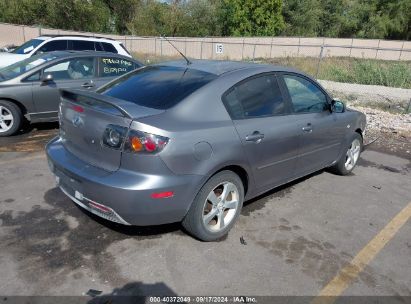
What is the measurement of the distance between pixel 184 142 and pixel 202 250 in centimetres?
108

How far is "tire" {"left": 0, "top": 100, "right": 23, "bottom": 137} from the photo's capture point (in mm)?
6707

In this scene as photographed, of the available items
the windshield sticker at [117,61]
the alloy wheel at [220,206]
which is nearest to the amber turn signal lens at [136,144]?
the alloy wheel at [220,206]

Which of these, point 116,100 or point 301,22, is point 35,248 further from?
point 301,22

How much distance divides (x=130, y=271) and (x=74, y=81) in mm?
4989

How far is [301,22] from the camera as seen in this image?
54.1m

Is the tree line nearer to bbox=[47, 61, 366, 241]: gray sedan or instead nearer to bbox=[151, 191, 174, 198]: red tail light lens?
bbox=[47, 61, 366, 241]: gray sedan

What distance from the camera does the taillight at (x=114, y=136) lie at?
10.3ft

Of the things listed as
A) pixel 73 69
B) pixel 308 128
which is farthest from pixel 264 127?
pixel 73 69

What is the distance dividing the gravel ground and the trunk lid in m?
6.13

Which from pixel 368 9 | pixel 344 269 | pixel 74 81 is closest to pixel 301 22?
pixel 368 9

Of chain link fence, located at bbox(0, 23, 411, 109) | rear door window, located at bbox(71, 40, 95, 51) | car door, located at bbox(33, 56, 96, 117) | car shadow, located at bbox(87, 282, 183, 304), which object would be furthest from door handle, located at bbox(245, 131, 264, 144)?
rear door window, located at bbox(71, 40, 95, 51)

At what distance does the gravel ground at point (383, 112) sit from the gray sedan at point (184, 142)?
14.3 ft

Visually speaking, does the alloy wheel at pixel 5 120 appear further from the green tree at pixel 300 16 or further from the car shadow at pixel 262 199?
the green tree at pixel 300 16

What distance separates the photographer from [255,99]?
13.0 ft
